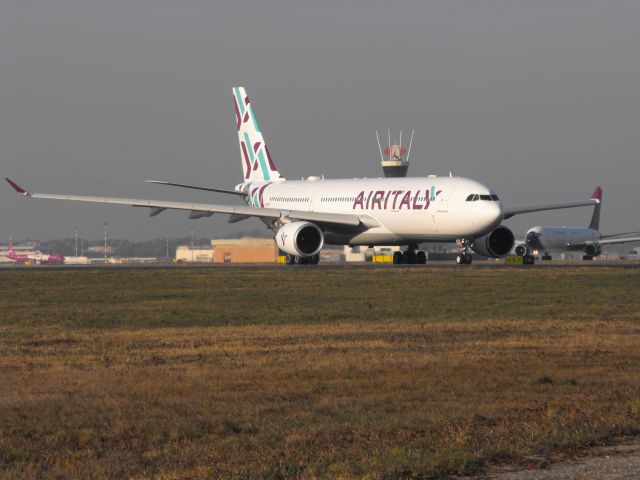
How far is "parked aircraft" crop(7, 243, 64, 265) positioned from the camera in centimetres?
13900

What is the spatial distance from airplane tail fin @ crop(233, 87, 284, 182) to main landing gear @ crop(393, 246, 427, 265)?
10.7 meters

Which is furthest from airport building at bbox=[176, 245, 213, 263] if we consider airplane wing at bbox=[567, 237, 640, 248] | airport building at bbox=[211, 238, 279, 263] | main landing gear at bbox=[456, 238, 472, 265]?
main landing gear at bbox=[456, 238, 472, 265]

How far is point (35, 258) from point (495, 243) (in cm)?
10180

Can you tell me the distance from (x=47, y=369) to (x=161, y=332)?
19.3 ft

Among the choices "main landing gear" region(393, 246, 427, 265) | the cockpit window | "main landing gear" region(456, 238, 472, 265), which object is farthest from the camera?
"main landing gear" region(393, 246, 427, 265)

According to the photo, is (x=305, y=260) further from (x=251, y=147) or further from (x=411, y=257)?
(x=251, y=147)

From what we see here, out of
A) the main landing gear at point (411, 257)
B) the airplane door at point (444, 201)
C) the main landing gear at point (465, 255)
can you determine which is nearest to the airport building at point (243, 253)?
the main landing gear at point (411, 257)

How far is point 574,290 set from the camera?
1412 inches

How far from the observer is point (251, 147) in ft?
223

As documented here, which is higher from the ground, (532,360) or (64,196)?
(64,196)

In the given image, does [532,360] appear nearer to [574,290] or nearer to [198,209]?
[574,290]

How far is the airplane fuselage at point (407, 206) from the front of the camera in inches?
1984

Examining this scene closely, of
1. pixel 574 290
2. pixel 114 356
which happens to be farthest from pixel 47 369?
pixel 574 290

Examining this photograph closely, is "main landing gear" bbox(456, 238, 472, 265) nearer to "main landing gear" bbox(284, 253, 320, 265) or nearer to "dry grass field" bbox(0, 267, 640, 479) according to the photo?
"main landing gear" bbox(284, 253, 320, 265)
